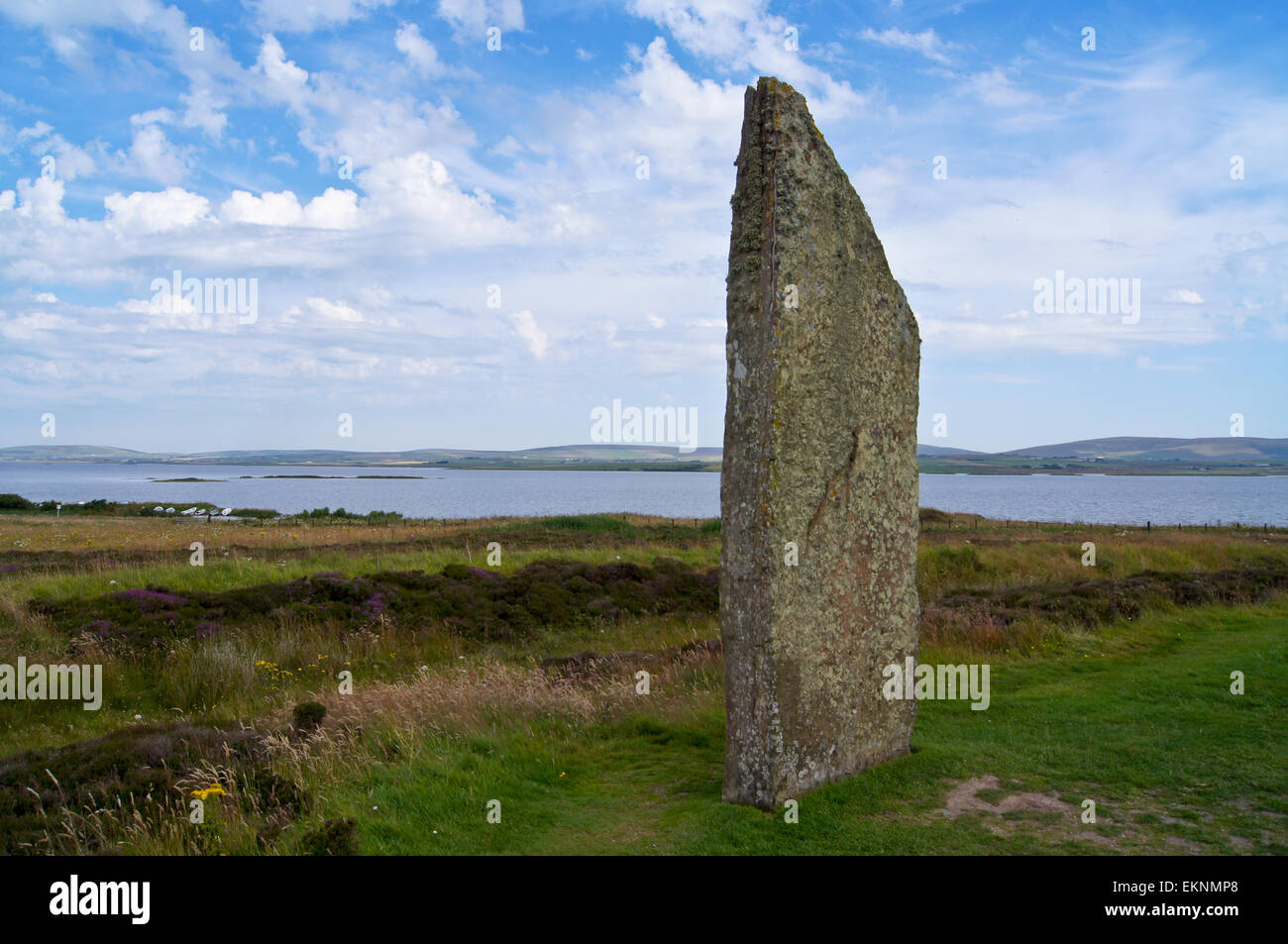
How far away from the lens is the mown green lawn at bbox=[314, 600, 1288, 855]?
5.57m

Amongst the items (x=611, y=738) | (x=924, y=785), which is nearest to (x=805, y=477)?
(x=924, y=785)

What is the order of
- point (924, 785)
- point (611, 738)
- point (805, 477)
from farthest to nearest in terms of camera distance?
point (611, 738), point (924, 785), point (805, 477)

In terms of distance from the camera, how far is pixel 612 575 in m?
19.1

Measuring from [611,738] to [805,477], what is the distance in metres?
3.85

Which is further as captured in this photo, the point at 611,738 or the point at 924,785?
the point at 611,738

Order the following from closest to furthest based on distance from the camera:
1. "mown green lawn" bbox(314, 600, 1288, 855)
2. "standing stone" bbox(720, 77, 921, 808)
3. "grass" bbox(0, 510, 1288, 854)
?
"mown green lawn" bbox(314, 600, 1288, 855) → "grass" bbox(0, 510, 1288, 854) → "standing stone" bbox(720, 77, 921, 808)

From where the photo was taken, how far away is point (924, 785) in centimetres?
649

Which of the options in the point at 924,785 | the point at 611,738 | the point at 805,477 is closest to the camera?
the point at 805,477

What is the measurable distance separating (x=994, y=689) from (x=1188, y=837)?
166 inches

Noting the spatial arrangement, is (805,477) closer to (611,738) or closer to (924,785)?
(924,785)

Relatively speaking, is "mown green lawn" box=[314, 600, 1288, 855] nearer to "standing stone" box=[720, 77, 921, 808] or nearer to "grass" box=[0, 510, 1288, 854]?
"grass" box=[0, 510, 1288, 854]

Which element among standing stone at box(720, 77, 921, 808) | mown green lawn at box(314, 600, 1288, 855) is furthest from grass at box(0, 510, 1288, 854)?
standing stone at box(720, 77, 921, 808)

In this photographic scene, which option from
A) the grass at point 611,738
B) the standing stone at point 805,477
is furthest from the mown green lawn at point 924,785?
the standing stone at point 805,477

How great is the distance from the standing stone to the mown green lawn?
1.84 ft
